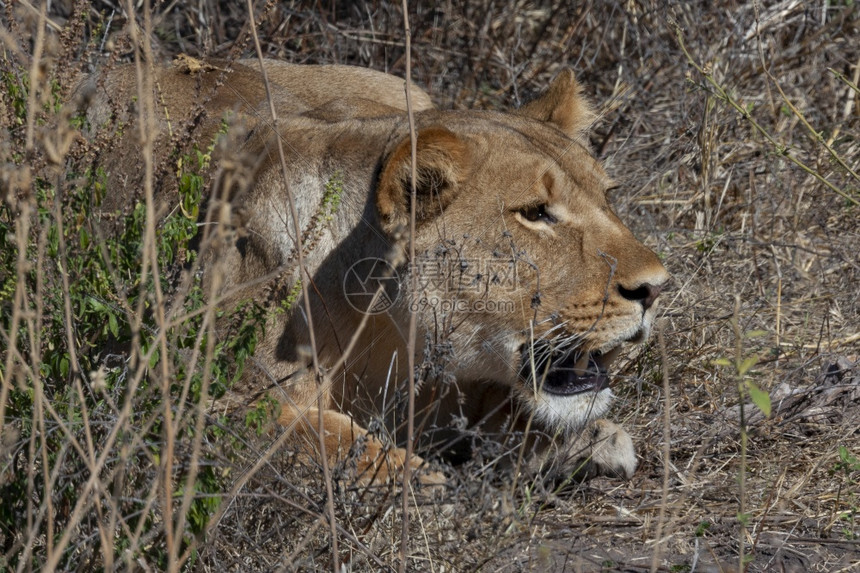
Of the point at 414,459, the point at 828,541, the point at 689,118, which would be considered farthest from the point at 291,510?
the point at 689,118

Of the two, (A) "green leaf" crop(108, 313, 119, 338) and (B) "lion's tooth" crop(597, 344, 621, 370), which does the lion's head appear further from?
(A) "green leaf" crop(108, 313, 119, 338)

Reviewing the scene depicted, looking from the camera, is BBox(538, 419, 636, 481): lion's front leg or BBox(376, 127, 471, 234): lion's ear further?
BBox(538, 419, 636, 481): lion's front leg

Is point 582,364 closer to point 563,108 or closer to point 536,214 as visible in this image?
point 536,214

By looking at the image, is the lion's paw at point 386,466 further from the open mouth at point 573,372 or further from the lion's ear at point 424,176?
the lion's ear at point 424,176

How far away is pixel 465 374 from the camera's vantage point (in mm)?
3615

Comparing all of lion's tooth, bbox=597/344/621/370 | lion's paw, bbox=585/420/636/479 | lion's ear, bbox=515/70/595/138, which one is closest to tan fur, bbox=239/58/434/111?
lion's ear, bbox=515/70/595/138

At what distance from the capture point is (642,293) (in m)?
3.40

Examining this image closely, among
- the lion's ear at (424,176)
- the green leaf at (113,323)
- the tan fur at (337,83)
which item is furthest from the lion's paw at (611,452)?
the tan fur at (337,83)

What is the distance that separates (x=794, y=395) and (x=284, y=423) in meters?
1.76

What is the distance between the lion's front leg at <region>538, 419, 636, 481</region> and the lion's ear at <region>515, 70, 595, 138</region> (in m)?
1.17

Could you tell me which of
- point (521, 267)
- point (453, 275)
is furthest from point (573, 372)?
point (453, 275)

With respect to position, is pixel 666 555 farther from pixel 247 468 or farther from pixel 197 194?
pixel 197 194

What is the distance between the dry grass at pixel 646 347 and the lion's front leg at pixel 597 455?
0.05 m

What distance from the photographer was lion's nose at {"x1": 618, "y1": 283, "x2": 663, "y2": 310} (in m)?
3.38
